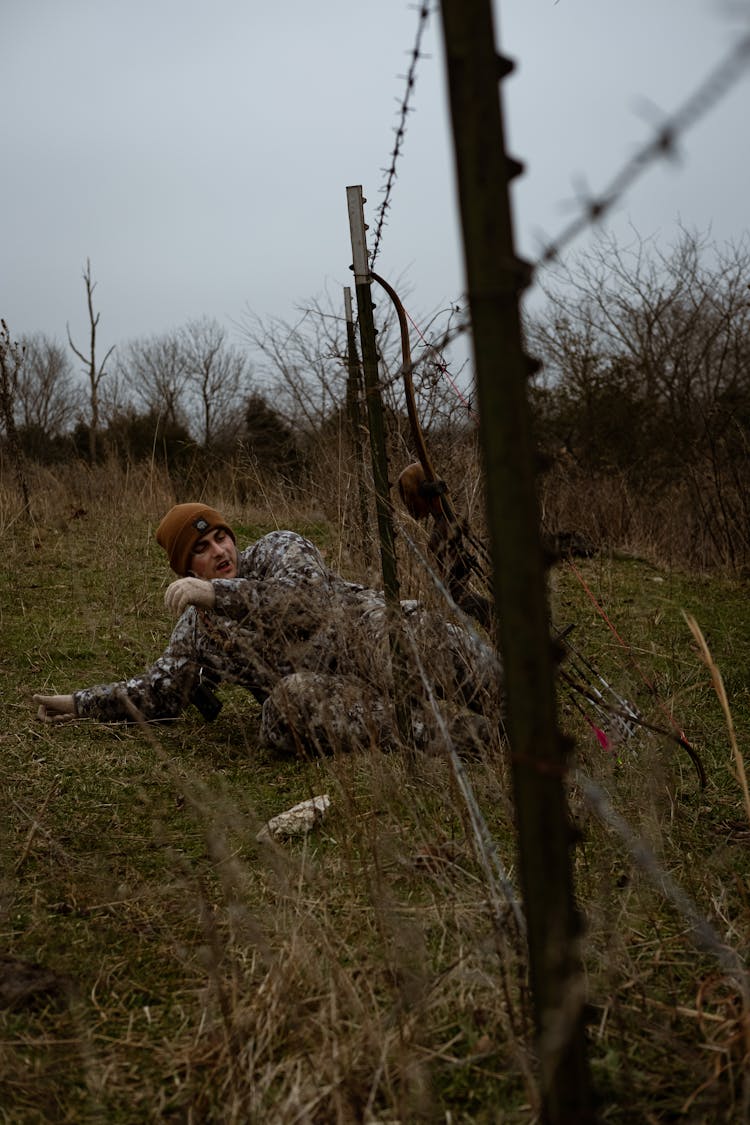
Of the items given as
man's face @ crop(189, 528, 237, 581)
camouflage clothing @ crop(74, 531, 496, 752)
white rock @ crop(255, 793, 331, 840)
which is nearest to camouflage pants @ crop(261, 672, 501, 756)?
camouflage clothing @ crop(74, 531, 496, 752)

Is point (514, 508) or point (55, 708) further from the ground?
point (514, 508)

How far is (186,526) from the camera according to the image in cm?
393

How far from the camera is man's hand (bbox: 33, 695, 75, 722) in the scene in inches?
163

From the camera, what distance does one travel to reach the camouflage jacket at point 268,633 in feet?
8.76

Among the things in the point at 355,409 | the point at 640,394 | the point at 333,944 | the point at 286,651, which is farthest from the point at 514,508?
the point at 640,394

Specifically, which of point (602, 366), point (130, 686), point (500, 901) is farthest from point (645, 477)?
point (500, 901)

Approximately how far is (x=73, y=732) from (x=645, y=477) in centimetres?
1099

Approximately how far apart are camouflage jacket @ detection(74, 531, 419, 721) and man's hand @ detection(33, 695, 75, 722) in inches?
2.0

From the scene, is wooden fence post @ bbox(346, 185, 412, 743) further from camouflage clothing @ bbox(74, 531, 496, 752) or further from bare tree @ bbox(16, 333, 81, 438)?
bare tree @ bbox(16, 333, 81, 438)

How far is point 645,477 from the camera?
13648 mm

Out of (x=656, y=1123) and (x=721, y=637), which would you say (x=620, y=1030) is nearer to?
(x=656, y=1123)

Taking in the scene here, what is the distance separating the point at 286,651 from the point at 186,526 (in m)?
1.71

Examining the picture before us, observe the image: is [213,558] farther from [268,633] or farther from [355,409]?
[355,409]

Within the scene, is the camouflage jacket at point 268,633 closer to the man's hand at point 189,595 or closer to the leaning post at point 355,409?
the man's hand at point 189,595
